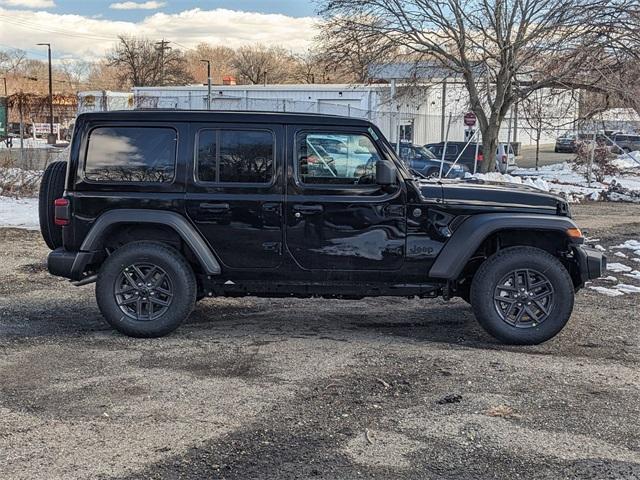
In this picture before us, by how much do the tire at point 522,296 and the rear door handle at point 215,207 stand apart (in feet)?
7.33

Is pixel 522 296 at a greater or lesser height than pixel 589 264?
lesser

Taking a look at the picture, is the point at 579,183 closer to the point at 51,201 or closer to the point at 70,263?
the point at 51,201

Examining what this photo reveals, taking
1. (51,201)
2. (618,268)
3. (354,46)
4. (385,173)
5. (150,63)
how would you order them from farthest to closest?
(150,63) → (354,46) → (618,268) → (51,201) → (385,173)

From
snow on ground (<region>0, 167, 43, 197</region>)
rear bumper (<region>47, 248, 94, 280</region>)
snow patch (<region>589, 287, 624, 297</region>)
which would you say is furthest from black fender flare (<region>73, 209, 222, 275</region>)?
snow on ground (<region>0, 167, 43, 197</region>)

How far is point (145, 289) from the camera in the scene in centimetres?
619

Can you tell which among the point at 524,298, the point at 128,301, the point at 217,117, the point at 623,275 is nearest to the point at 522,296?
the point at 524,298

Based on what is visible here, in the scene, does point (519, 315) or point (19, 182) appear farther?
point (19, 182)

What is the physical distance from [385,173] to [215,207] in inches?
58.2

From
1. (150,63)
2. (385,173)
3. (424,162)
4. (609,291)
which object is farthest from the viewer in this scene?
(150,63)

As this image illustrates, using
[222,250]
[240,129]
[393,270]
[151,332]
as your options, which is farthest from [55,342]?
[393,270]

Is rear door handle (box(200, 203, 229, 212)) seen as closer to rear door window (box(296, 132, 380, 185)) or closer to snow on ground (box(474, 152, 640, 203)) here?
rear door window (box(296, 132, 380, 185))

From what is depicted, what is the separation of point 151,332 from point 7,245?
5.65 meters

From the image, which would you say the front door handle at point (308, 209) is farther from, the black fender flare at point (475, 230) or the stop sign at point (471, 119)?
the stop sign at point (471, 119)

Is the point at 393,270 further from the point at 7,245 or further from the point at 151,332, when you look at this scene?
the point at 7,245
